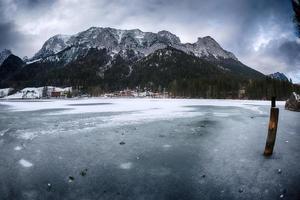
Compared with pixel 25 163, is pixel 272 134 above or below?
above

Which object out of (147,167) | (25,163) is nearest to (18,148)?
(25,163)

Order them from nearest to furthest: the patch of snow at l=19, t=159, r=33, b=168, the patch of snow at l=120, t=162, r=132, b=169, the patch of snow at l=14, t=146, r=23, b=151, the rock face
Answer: the patch of snow at l=120, t=162, r=132, b=169
the patch of snow at l=19, t=159, r=33, b=168
the patch of snow at l=14, t=146, r=23, b=151
the rock face

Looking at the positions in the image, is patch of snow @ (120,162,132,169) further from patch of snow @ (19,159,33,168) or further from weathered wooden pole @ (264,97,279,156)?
weathered wooden pole @ (264,97,279,156)

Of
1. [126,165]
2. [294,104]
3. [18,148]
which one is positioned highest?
[294,104]

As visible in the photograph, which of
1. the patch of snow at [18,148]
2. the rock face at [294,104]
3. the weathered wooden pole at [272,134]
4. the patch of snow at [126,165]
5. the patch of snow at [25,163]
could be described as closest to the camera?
the patch of snow at [126,165]

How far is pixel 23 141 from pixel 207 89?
15180 cm

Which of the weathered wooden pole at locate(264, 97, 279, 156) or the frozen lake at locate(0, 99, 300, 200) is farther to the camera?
the weathered wooden pole at locate(264, 97, 279, 156)

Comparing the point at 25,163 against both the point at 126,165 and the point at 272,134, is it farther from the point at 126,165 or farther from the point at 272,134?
the point at 272,134

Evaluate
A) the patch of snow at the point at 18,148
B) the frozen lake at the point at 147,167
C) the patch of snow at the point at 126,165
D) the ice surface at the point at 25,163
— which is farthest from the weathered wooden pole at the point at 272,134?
the patch of snow at the point at 18,148

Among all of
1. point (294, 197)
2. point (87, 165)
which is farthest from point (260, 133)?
point (87, 165)

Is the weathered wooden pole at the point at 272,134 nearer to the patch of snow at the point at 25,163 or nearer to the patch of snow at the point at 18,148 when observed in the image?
the patch of snow at the point at 25,163

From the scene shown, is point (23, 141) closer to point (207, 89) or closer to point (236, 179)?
point (236, 179)

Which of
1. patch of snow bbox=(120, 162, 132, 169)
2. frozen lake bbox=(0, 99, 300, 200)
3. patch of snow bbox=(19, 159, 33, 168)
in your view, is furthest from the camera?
patch of snow bbox=(19, 159, 33, 168)

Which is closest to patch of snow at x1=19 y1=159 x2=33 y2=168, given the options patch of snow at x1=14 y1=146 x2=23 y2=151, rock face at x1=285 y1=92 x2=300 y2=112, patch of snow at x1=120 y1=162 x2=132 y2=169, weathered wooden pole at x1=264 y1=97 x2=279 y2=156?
patch of snow at x1=14 y1=146 x2=23 y2=151
